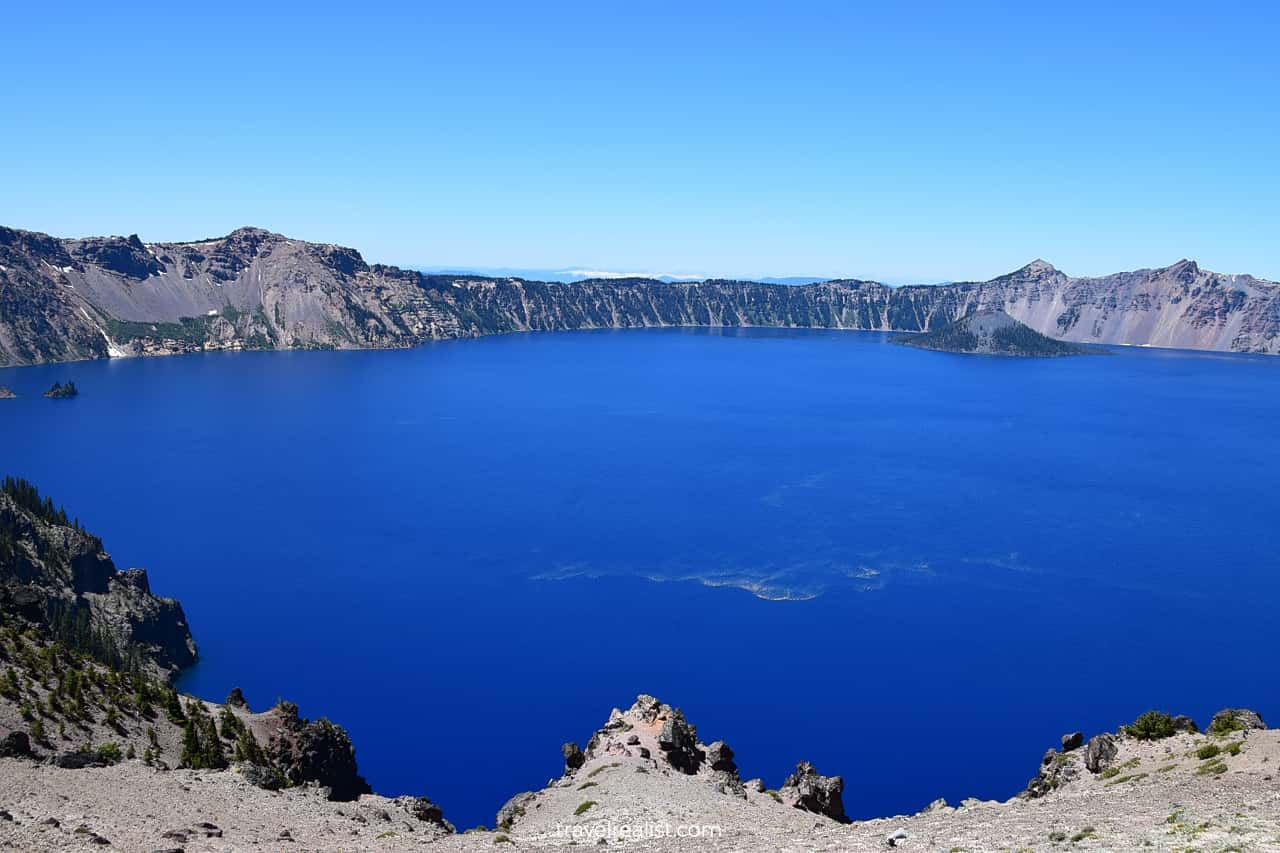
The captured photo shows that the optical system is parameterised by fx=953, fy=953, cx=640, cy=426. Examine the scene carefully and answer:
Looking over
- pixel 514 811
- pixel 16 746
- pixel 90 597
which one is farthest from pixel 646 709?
pixel 90 597

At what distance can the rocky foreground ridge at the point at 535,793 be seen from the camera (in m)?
50.8

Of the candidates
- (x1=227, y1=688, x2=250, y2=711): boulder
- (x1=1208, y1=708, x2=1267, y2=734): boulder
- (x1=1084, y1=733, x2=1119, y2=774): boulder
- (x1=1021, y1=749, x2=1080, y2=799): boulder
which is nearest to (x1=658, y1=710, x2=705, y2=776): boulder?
(x1=1021, y1=749, x2=1080, y2=799): boulder

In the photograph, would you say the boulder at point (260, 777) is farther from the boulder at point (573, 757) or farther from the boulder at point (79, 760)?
the boulder at point (573, 757)

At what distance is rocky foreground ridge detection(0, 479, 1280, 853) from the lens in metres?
50.8

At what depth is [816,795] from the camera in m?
77.1

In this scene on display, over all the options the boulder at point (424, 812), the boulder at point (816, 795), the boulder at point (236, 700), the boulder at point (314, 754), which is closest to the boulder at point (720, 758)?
the boulder at point (816, 795)

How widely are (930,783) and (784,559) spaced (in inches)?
2538

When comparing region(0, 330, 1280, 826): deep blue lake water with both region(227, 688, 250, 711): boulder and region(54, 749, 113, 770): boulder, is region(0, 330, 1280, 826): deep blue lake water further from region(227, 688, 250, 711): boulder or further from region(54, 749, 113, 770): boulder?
region(54, 749, 113, 770): boulder

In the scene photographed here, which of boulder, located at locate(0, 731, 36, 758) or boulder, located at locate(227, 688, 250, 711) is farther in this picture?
boulder, located at locate(227, 688, 250, 711)

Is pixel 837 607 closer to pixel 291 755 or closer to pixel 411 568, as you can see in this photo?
pixel 411 568

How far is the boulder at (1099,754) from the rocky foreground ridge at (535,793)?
13cm

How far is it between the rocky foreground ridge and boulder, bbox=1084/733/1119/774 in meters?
0.13

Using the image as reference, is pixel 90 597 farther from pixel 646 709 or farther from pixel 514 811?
pixel 646 709

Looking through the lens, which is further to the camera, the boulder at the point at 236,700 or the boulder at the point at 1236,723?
the boulder at the point at 236,700
